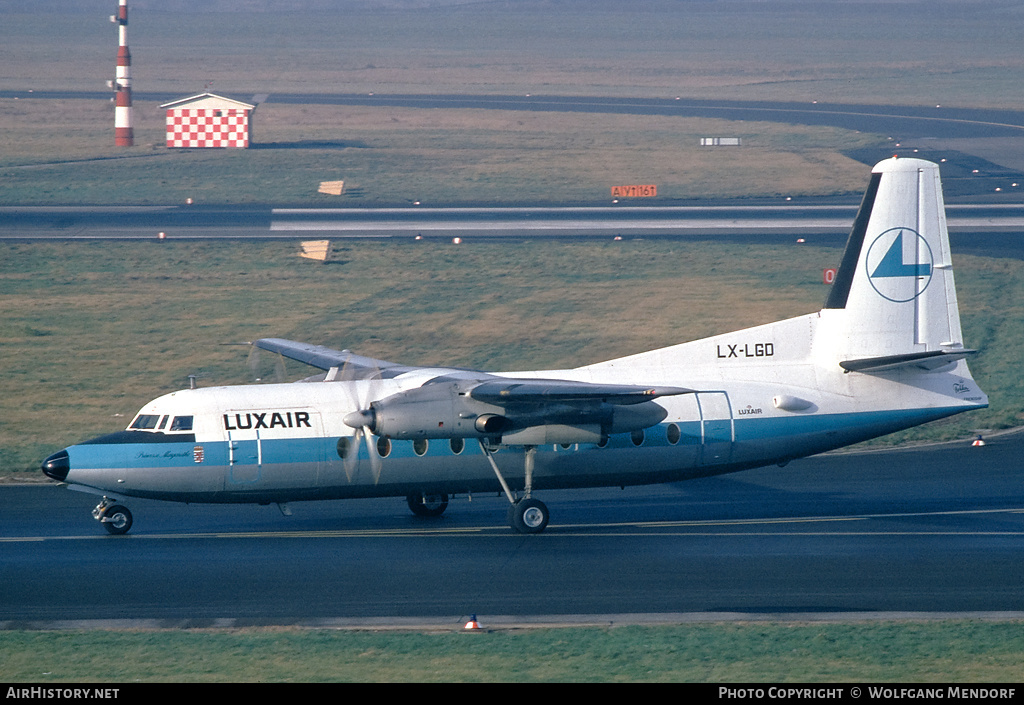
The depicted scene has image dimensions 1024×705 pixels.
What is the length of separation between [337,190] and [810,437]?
134 ft

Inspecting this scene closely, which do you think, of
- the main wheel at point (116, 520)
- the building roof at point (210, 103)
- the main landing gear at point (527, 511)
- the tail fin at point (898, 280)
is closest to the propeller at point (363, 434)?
the main landing gear at point (527, 511)

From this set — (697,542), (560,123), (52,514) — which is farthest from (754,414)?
(560,123)

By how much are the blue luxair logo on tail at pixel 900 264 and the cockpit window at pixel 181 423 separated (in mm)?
13784

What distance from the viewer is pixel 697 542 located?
22.6 meters

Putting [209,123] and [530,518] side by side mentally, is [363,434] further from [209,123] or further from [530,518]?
[209,123]

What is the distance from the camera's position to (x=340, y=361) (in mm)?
26125

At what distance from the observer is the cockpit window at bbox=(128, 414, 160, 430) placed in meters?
23.1

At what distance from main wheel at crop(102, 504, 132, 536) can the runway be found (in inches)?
8.1

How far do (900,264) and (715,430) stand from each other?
5.32 meters

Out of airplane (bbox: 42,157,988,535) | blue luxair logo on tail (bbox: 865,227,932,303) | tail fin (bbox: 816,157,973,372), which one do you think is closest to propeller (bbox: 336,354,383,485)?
airplane (bbox: 42,157,988,535)

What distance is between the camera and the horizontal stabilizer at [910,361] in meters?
24.1

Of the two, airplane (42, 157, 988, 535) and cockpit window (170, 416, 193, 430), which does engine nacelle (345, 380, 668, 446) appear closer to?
airplane (42, 157, 988, 535)

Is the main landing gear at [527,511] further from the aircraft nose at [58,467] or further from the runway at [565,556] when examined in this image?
the aircraft nose at [58,467]

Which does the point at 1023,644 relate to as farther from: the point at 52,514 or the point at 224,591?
the point at 52,514
